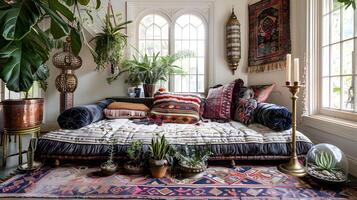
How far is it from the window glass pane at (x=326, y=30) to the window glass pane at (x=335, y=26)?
0.16 ft

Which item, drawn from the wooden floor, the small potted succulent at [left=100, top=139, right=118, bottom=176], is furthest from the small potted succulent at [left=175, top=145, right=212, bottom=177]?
the wooden floor

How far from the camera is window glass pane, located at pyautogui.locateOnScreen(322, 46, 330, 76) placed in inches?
83.6

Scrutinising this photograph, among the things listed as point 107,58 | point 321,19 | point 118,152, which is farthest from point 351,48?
point 107,58

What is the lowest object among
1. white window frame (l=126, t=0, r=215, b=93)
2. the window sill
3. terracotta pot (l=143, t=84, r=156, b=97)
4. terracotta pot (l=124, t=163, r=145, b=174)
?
terracotta pot (l=124, t=163, r=145, b=174)

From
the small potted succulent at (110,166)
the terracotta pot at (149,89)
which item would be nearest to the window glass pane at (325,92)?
the terracotta pot at (149,89)

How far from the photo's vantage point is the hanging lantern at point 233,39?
9.98ft

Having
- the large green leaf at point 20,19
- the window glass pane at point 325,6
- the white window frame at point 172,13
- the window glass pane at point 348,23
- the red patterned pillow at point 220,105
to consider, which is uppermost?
the white window frame at point 172,13

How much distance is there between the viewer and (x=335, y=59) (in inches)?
80.4

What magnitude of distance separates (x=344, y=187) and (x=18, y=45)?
7.50 ft

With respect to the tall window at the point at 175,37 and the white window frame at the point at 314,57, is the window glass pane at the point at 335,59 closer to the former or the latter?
the white window frame at the point at 314,57

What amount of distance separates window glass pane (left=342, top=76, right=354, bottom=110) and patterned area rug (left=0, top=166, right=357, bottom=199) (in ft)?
2.48

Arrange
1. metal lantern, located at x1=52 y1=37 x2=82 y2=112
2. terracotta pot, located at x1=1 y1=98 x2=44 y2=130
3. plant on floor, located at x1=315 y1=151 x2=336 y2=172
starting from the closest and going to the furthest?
plant on floor, located at x1=315 y1=151 x2=336 y2=172
terracotta pot, located at x1=1 y1=98 x2=44 y2=130
metal lantern, located at x1=52 y1=37 x2=82 y2=112

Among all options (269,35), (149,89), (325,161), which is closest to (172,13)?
(149,89)

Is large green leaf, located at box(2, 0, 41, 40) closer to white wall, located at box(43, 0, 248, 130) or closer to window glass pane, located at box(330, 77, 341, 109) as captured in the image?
white wall, located at box(43, 0, 248, 130)
